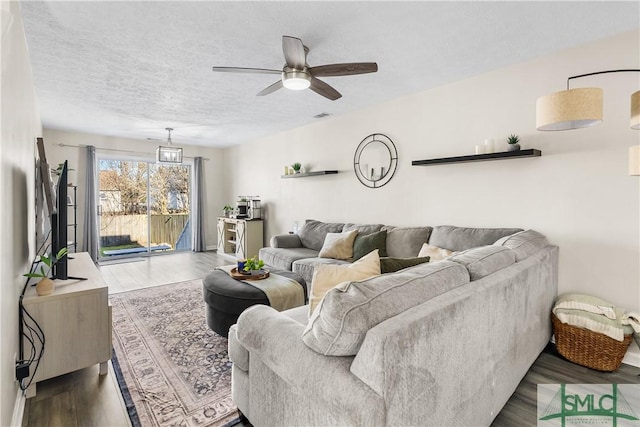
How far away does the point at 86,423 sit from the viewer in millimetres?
1732

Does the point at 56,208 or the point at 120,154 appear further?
the point at 120,154

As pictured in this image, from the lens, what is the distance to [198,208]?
7109mm

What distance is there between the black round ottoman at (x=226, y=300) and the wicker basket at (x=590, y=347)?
2.30 metres

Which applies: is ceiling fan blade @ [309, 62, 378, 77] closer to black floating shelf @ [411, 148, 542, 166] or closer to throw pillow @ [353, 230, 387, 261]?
black floating shelf @ [411, 148, 542, 166]

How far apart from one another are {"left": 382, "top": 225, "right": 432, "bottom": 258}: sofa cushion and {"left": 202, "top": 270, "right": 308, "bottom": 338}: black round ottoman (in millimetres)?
1685

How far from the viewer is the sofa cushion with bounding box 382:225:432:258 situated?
11.2 feet

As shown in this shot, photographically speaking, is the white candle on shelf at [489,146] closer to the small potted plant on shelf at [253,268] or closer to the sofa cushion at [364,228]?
the sofa cushion at [364,228]

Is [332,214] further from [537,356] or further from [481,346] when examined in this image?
[481,346]

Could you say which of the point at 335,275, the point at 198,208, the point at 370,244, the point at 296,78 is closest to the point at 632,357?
the point at 370,244

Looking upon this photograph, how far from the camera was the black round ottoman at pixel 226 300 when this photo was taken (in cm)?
249

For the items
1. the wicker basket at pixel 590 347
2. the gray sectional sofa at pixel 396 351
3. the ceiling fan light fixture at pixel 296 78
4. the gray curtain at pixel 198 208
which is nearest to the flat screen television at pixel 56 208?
the gray sectional sofa at pixel 396 351

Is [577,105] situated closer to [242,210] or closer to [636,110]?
[636,110]

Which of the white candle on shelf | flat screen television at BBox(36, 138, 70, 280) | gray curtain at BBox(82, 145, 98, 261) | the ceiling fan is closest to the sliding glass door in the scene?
gray curtain at BBox(82, 145, 98, 261)

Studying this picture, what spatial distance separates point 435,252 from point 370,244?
825 mm
